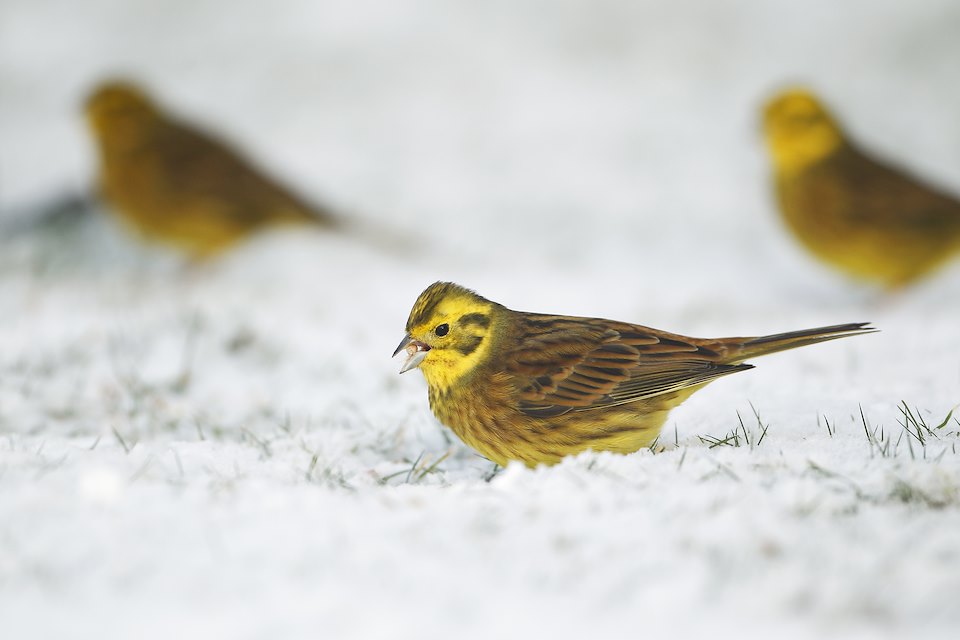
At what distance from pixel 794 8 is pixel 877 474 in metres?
10.0

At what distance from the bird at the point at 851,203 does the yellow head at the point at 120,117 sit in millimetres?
5042

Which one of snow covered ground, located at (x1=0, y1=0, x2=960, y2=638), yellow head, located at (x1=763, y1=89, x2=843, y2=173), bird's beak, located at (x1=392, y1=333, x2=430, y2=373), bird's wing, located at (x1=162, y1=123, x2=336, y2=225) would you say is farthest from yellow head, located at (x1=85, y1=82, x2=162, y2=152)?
bird's beak, located at (x1=392, y1=333, x2=430, y2=373)

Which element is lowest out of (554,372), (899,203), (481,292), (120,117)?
(554,372)

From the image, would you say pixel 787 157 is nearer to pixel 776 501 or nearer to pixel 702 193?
pixel 702 193

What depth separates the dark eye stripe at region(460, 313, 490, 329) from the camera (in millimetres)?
3859

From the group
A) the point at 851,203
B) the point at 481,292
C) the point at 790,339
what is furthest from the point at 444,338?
the point at 851,203

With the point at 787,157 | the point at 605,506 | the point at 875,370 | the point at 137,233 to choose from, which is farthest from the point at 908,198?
the point at 137,233

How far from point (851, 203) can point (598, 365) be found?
12.9 feet

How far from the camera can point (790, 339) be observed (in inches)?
146

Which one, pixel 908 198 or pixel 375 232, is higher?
pixel 375 232

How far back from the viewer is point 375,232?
9180 mm

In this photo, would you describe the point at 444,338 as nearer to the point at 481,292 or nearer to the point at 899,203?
the point at 481,292

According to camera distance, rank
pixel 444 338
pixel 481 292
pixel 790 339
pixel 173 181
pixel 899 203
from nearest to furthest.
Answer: pixel 790 339 → pixel 444 338 → pixel 899 203 → pixel 481 292 → pixel 173 181

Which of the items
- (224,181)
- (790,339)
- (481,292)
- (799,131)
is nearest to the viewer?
(790,339)
